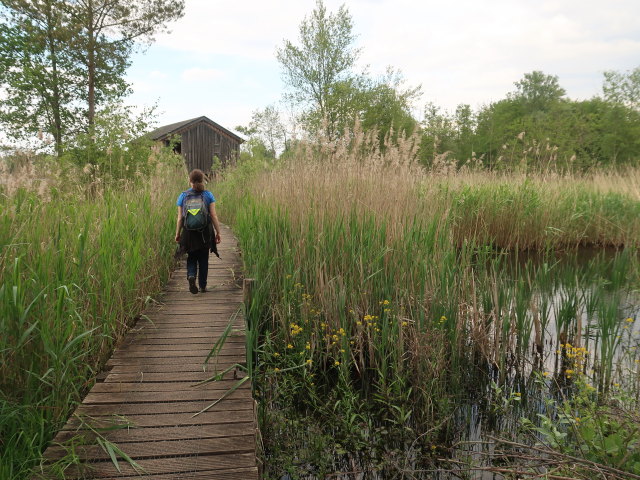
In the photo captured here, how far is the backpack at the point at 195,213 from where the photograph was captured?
16.0 feet

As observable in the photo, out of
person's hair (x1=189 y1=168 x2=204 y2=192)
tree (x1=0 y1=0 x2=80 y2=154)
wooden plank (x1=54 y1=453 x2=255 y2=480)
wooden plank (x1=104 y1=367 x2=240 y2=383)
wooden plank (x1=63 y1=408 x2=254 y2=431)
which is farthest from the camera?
tree (x1=0 y1=0 x2=80 y2=154)

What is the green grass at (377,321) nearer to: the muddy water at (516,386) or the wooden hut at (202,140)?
the muddy water at (516,386)

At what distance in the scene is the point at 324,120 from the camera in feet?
17.1

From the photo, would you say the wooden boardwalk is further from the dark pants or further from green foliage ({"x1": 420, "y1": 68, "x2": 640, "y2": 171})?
green foliage ({"x1": 420, "y1": 68, "x2": 640, "y2": 171})

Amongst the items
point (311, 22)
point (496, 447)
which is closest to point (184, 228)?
point (496, 447)

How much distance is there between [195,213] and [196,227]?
0.17m

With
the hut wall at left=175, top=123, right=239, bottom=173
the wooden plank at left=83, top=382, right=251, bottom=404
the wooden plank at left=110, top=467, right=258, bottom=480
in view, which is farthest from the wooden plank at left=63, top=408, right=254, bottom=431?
the hut wall at left=175, top=123, right=239, bottom=173

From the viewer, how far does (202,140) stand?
3491 centimetres

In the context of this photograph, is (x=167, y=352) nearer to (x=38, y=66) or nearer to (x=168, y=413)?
(x=168, y=413)

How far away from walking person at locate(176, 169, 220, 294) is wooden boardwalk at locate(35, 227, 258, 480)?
1.03 meters

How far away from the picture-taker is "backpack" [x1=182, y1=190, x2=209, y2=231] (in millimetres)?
4875

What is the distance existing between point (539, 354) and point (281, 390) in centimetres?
290

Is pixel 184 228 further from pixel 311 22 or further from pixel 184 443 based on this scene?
pixel 311 22

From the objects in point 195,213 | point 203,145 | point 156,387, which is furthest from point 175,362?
point 203,145
